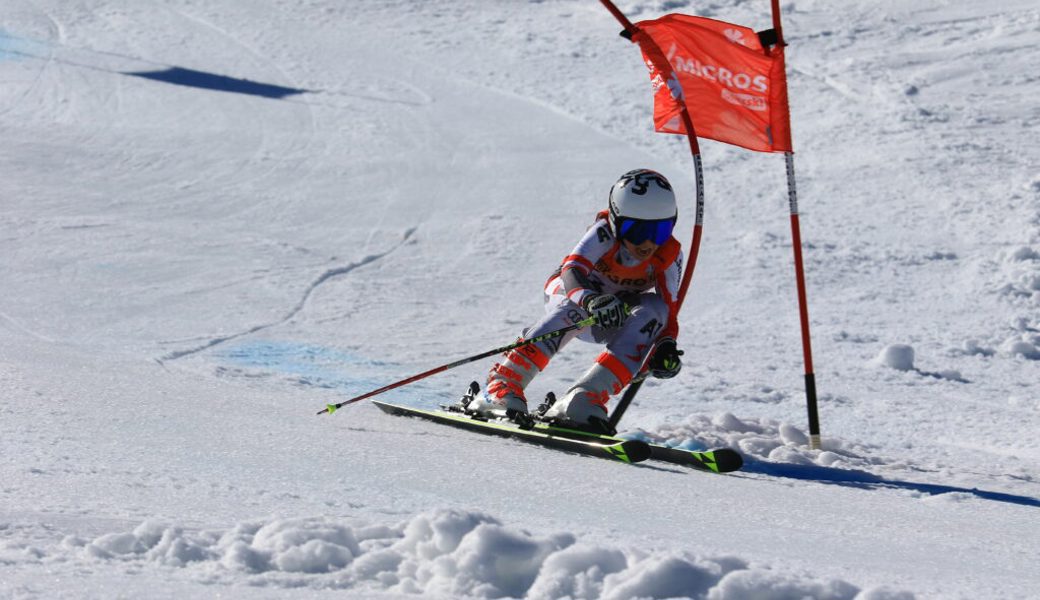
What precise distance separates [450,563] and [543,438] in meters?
2.62

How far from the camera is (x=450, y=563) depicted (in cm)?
300

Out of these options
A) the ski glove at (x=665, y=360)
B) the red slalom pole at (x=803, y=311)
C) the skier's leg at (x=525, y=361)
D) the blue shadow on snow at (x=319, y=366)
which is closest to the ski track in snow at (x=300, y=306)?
the blue shadow on snow at (x=319, y=366)

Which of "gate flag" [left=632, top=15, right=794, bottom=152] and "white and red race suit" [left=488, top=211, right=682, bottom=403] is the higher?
"gate flag" [left=632, top=15, right=794, bottom=152]

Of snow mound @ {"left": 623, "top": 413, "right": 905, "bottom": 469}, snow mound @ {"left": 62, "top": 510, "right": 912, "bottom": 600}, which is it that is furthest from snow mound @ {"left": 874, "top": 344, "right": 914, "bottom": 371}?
snow mound @ {"left": 62, "top": 510, "right": 912, "bottom": 600}

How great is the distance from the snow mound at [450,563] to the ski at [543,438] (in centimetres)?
199

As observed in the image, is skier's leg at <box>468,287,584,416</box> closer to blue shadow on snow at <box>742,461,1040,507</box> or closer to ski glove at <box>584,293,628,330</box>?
ski glove at <box>584,293,628,330</box>

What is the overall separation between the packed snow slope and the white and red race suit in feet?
1.78

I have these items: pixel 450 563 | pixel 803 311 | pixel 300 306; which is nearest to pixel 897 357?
pixel 803 311

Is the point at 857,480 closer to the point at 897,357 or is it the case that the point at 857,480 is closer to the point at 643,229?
the point at 643,229

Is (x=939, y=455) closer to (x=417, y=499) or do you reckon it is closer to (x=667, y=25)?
(x=667, y=25)

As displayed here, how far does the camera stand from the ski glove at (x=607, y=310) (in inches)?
232

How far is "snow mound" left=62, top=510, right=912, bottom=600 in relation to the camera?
2.91 meters

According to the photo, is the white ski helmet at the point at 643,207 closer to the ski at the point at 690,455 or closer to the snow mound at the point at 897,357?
the ski at the point at 690,455

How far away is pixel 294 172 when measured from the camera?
1298 centimetres
